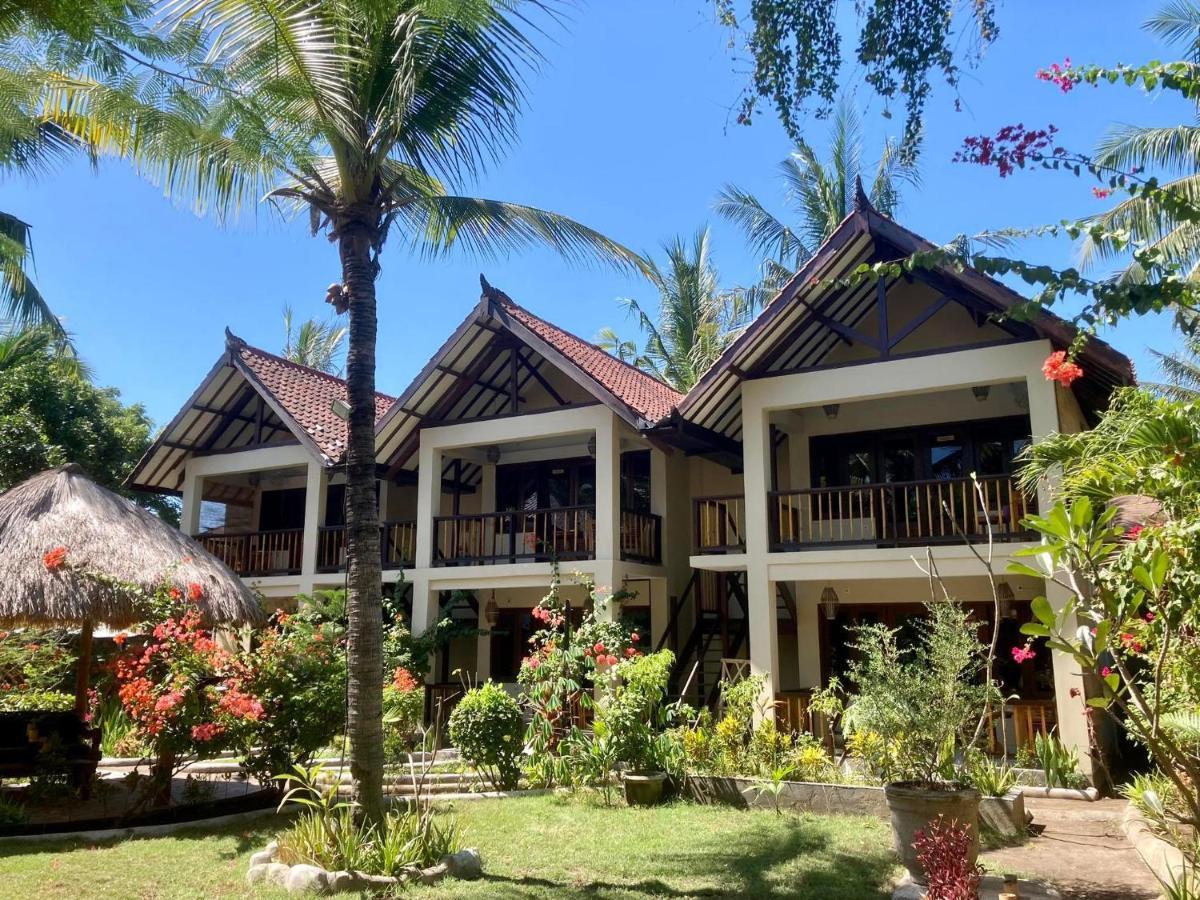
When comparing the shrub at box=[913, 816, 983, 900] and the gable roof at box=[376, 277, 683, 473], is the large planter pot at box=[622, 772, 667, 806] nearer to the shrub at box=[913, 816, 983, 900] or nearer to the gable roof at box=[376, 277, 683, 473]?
the shrub at box=[913, 816, 983, 900]

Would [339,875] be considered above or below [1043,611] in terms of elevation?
below

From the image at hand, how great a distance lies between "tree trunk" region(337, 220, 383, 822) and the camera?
7340 millimetres

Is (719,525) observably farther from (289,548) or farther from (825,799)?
(289,548)

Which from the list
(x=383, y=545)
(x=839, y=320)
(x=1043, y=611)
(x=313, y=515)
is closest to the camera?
(x=1043, y=611)

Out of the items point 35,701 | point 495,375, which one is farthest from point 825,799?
point 35,701

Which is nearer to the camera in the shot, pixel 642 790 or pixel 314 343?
pixel 642 790

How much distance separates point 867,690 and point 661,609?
8.31 meters

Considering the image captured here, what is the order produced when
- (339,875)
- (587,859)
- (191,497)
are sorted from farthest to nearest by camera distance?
(191,497) < (587,859) < (339,875)

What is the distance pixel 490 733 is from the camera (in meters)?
11.1

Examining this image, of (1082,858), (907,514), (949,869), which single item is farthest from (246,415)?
(949,869)

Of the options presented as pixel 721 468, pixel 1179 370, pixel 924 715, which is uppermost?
pixel 1179 370

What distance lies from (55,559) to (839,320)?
11.2 m

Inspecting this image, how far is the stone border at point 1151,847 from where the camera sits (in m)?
6.70

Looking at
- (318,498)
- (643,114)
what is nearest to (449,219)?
(643,114)
